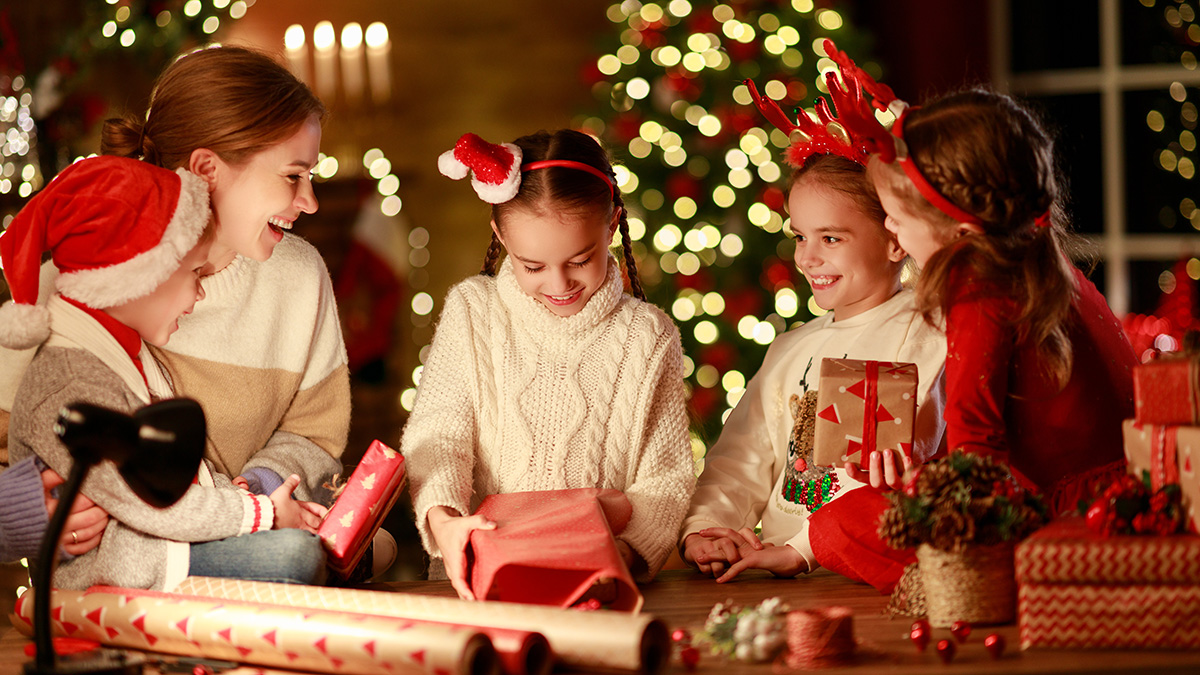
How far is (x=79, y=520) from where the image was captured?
1.53 metres

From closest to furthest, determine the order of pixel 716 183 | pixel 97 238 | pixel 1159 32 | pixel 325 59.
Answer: pixel 97 238
pixel 716 183
pixel 1159 32
pixel 325 59

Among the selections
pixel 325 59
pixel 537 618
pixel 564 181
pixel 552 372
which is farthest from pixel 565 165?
pixel 325 59

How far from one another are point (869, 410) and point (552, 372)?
53cm

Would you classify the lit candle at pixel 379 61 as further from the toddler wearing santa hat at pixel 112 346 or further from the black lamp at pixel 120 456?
A: the black lamp at pixel 120 456

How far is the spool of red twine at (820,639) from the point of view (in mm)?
1316

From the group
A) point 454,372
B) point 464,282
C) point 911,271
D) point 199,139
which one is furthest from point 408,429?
point 911,271

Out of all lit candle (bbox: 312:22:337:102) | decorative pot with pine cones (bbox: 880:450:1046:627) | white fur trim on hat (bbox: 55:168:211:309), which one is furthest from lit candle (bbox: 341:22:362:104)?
decorative pot with pine cones (bbox: 880:450:1046:627)

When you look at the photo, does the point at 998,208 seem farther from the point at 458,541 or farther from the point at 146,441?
the point at 146,441

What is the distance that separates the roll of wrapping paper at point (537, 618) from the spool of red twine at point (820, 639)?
0.16 m

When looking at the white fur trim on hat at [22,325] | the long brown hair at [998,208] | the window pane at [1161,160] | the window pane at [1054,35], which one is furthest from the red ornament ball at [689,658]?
the window pane at [1054,35]

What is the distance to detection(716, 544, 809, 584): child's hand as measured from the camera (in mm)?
1828

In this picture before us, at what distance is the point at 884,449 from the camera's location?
5.40ft

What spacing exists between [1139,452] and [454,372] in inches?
41.5

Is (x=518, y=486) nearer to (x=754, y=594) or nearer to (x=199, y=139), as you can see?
(x=754, y=594)
